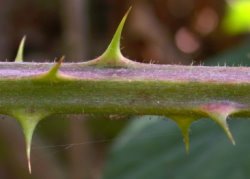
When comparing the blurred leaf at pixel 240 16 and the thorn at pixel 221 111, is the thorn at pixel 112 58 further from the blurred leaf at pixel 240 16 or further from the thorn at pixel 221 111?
the blurred leaf at pixel 240 16

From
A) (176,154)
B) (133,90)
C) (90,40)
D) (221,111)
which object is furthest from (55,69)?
(90,40)

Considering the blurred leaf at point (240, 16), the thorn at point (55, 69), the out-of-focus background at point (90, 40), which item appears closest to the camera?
the thorn at point (55, 69)

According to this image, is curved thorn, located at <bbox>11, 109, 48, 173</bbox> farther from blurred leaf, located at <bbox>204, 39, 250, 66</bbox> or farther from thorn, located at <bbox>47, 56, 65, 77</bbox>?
blurred leaf, located at <bbox>204, 39, 250, 66</bbox>

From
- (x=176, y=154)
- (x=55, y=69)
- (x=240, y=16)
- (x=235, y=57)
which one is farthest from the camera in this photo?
(x=240, y=16)

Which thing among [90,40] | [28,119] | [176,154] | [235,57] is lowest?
[90,40]

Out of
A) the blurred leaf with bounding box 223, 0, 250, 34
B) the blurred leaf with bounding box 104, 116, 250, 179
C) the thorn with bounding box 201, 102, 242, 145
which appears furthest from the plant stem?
the blurred leaf with bounding box 223, 0, 250, 34

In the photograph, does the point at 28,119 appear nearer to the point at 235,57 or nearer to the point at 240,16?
the point at 235,57

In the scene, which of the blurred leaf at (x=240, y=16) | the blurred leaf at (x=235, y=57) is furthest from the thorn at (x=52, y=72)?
the blurred leaf at (x=240, y=16)
